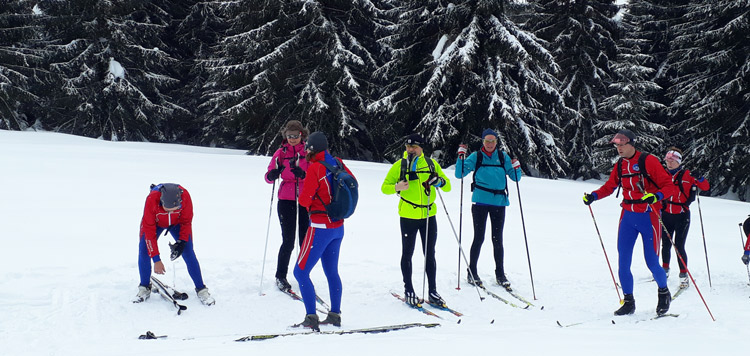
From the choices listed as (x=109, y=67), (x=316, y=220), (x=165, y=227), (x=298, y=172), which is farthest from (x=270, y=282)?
(x=109, y=67)

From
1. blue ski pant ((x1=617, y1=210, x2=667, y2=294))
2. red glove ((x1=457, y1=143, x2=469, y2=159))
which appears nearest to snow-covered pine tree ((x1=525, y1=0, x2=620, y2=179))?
red glove ((x1=457, y1=143, x2=469, y2=159))

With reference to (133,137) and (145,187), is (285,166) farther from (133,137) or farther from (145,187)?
(133,137)

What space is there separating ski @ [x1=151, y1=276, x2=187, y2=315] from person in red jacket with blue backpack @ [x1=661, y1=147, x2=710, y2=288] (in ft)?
20.7

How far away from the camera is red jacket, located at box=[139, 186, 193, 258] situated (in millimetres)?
4996

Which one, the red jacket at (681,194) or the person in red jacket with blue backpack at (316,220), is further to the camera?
the red jacket at (681,194)

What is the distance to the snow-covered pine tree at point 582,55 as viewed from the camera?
886 inches

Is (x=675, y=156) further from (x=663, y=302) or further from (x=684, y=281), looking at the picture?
(x=663, y=302)

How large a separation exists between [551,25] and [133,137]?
21.8 metres

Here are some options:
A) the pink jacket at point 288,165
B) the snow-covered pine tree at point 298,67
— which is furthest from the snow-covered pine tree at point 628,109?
the pink jacket at point 288,165

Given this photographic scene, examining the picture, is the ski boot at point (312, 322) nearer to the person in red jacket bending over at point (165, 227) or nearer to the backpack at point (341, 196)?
the backpack at point (341, 196)

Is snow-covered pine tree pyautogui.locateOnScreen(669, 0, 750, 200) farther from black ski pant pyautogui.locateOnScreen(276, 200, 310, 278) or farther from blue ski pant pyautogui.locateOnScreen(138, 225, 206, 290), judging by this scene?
blue ski pant pyautogui.locateOnScreen(138, 225, 206, 290)

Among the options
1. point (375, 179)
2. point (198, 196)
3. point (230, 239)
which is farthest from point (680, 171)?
point (198, 196)

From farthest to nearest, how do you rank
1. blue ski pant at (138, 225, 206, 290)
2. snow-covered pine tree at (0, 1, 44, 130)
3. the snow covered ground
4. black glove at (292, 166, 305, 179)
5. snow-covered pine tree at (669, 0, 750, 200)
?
snow-covered pine tree at (0, 1, 44, 130), snow-covered pine tree at (669, 0, 750, 200), black glove at (292, 166, 305, 179), blue ski pant at (138, 225, 206, 290), the snow covered ground

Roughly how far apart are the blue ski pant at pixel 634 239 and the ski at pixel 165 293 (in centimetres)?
461
